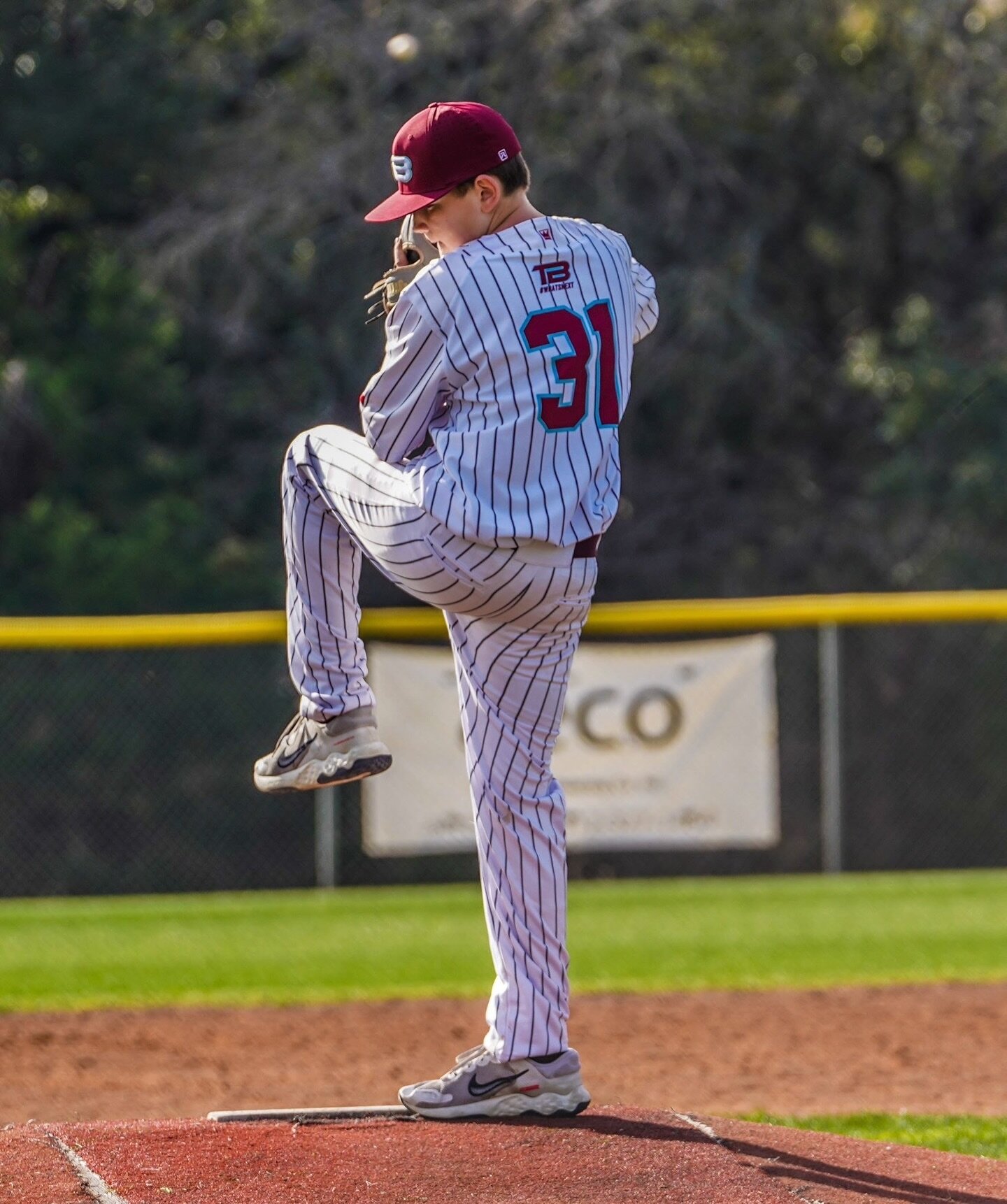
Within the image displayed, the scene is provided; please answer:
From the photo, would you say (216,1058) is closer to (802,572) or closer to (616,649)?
(616,649)

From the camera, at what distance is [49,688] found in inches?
544

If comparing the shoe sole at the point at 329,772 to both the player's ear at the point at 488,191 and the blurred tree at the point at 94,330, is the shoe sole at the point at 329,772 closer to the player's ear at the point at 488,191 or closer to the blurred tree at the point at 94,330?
the player's ear at the point at 488,191

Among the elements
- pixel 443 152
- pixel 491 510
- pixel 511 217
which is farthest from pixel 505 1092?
pixel 443 152

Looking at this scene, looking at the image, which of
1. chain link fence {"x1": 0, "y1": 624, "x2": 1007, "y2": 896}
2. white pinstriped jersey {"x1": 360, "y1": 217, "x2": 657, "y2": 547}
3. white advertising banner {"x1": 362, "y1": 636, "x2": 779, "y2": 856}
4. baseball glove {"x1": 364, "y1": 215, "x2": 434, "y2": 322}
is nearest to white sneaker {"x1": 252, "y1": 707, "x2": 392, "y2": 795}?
white pinstriped jersey {"x1": 360, "y1": 217, "x2": 657, "y2": 547}

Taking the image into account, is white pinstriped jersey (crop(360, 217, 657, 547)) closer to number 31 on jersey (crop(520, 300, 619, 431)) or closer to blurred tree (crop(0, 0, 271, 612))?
number 31 on jersey (crop(520, 300, 619, 431))

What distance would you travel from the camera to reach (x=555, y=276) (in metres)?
3.48

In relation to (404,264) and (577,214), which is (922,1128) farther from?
(577,214)

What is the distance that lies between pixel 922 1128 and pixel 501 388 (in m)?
2.68

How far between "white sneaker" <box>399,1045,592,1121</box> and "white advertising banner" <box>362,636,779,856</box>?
7.62 meters

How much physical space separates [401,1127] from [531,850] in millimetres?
614

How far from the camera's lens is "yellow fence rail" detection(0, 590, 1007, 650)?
37.0ft

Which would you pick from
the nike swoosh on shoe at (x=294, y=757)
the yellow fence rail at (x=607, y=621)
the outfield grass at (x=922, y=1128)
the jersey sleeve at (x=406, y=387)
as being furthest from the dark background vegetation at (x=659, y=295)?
the jersey sleeve at (x=406, y=387)

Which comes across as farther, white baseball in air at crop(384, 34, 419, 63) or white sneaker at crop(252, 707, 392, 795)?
white baseball in air at crop(384, 34, 419, 63)

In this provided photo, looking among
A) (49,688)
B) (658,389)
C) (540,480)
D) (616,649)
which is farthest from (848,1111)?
(658,389)
